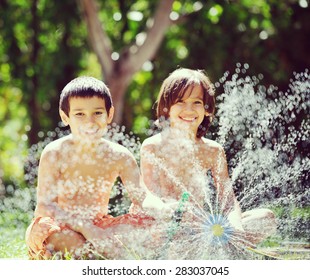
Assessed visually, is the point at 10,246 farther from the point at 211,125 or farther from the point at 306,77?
the point at 306,77

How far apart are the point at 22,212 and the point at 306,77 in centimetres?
75

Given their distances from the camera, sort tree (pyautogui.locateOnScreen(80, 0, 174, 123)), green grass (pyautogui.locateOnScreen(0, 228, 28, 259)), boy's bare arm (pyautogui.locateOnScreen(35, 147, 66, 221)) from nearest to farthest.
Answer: boy's bare arm (pyautogui.locateOnScreen(35, 147, 66, 221))
green grass (pyautogui.locateOnScreen(0, 228, 28, 259))
tree (pyautogui.locateOnScreen(80, 0, 174, 123))

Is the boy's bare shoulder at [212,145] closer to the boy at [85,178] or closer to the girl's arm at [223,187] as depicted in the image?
the girl's arm at [223,187]

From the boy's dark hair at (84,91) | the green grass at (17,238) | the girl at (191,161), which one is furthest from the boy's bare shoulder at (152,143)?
the green grass at (17,238)

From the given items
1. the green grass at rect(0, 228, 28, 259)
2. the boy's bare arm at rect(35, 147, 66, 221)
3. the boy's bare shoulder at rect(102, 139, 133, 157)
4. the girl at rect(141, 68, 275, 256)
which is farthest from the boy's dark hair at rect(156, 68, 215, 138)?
the green grass at rect(0, 228, 28, 259)

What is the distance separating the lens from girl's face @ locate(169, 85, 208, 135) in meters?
1.21

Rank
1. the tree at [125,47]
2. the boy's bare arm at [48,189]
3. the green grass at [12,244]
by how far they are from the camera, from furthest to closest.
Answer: the tree at [125,47] < the green grass at [12,244] < the boy's bare arm at [48,189]

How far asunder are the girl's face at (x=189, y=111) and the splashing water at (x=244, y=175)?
0.07 m

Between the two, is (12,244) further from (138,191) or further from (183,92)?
(183,92)

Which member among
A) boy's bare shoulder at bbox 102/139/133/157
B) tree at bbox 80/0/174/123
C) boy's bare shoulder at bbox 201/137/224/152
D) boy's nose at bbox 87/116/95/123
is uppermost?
tree at bbox 80/0/174/123

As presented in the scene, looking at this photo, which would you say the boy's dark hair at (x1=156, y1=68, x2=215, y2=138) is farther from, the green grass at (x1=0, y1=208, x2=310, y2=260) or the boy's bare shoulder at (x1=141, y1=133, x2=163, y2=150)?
the green grass at (x1=0, y1=208, x2=310, y2=260)

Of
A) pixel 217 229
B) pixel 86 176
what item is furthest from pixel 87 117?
pixel 217 229

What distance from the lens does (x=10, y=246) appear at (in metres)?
1.33

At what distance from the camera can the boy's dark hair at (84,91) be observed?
116cm
